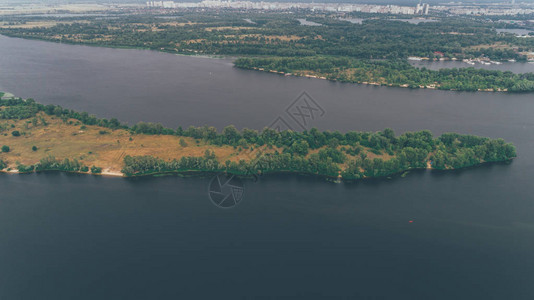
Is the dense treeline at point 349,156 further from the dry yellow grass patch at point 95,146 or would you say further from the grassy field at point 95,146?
the dry yellow grass patch at point 95,146

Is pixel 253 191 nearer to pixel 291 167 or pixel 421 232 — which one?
pixel 291 167

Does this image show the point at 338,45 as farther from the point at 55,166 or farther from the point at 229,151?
the point at 55,166

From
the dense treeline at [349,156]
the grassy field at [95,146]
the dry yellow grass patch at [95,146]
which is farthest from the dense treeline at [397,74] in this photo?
the dry yellow grass patch at [95,146]

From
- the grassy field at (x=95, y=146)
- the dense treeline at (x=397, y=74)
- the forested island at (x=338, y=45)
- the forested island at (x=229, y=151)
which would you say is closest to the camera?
the forested island at (x=229, y=151)

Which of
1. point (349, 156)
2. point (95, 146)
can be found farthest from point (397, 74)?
point (95, 146)

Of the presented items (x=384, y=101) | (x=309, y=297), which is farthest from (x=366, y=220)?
(x=384, y=101)

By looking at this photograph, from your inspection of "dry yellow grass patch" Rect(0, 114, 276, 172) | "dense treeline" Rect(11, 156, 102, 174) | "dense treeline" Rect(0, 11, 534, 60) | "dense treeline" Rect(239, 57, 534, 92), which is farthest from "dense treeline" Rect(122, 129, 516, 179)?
"dense treeline" Rect(0, 11, 534, 60)
